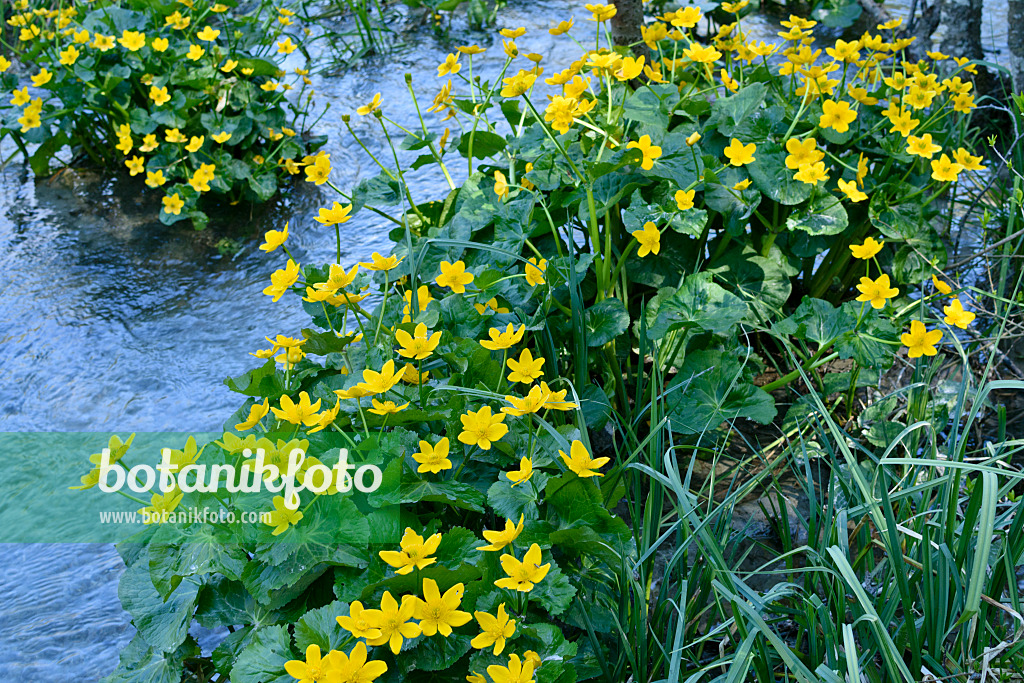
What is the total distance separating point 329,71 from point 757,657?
407 centimetres

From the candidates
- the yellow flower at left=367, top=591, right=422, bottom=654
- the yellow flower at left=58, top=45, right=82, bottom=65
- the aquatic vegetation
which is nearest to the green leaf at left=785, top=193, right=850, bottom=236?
the yellow flower at left=367, top=591, right=422, bottom=654

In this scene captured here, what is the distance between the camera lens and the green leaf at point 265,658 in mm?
1125

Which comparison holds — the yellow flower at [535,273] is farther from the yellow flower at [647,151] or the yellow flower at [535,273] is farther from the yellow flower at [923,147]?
the yellow flower at [923,147]

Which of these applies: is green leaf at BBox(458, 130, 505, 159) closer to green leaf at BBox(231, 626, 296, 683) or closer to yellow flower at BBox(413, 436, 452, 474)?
yellow flower at BBox(413, 436, 452, 474)

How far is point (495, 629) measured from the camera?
108cm

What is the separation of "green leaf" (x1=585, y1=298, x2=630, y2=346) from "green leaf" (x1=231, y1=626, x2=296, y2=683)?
3.04ft

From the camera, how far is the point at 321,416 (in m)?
1.26

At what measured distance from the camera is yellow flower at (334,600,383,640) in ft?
3.36

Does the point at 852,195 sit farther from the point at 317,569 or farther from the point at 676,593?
the point at 317,569

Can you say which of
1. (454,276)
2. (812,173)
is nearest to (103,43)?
(454,276)

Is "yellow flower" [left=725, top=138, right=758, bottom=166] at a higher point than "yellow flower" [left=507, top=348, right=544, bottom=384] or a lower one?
higher

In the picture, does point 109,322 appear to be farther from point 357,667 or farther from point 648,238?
point 357,667

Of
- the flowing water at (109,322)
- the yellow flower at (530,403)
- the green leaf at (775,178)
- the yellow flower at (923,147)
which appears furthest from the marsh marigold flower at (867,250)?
the flowing water at (109,322)

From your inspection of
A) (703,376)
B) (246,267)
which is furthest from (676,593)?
(246,267)
